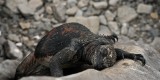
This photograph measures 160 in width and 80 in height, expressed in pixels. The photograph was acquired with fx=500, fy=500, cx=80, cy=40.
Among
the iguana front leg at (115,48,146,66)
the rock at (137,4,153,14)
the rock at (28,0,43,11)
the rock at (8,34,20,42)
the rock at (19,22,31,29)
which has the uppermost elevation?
the iguana front leg at (115,48,146,66)

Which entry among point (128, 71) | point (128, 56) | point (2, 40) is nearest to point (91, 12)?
point (2, 40)

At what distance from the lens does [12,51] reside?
6727mm

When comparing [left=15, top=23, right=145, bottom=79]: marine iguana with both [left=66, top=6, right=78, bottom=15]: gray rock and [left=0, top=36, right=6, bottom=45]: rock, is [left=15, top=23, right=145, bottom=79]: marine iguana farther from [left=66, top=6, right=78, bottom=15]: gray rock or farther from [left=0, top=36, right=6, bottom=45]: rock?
[left=66, top=6, right=78, bottom=15]: gray rock

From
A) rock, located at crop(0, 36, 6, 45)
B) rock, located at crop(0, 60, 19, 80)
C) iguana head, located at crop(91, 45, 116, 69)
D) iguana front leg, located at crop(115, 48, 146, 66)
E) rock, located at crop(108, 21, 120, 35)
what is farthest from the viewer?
rock, located at crop(108, 21, 120, 35)

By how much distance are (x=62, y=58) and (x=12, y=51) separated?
2825mm

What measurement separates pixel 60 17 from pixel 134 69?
3.68m

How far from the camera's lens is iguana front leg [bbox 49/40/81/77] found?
3.91 metres

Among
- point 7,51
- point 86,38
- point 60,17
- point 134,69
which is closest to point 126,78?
point 134,69

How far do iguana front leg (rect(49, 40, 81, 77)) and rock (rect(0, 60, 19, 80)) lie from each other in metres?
0.77

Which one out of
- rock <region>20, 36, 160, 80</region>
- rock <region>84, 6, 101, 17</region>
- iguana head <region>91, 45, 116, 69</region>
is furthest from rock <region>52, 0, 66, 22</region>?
iguana head <region>91, 45, 116, 69</region>

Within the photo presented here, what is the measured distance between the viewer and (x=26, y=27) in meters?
7.54

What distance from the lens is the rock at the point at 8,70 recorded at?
15.2 feet

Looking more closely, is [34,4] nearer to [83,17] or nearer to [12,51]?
[83,17]

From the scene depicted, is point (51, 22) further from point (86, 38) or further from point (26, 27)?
point (86, 38)
